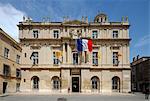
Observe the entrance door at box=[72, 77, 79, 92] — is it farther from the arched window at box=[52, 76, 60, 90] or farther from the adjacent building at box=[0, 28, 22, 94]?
the adjacent building at box=[0, 28, 22, 94]

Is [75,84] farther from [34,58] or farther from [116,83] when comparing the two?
[34,58]

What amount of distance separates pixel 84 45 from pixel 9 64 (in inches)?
543

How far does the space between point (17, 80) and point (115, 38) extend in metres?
20.4

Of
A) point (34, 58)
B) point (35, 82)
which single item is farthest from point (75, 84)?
point (34, 58)

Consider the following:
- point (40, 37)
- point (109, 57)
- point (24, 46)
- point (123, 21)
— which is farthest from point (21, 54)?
point (123, 21)

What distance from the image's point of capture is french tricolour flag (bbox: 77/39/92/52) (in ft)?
158

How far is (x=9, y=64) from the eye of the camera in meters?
44.2

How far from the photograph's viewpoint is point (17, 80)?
49656mm

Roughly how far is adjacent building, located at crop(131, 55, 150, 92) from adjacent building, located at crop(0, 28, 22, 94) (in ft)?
108

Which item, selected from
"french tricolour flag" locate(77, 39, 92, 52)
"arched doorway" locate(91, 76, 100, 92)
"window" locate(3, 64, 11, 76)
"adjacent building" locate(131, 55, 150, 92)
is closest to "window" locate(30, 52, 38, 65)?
"window" locate(3, 64, 11, 76)

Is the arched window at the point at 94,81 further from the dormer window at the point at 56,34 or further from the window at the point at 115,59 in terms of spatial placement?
the dormer window at the point at 56,34

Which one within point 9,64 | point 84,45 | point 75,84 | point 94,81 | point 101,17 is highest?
point 101,17

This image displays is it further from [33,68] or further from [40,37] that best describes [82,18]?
[33,68]

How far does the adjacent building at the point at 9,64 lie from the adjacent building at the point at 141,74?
32.9 meters
